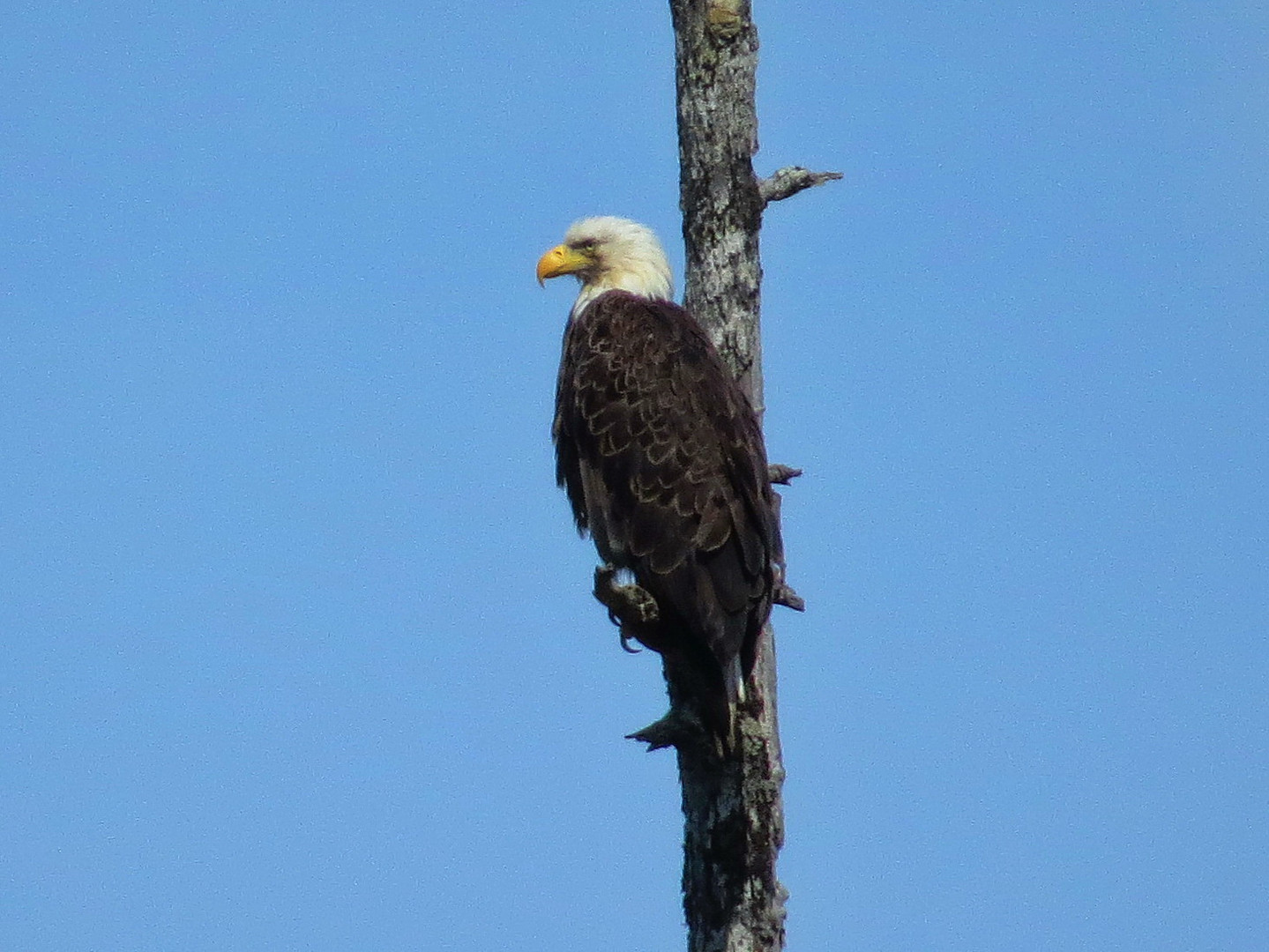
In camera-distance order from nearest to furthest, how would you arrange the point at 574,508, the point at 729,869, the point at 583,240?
the point at 729,869 → the point at 574,508 → the point at 583,240

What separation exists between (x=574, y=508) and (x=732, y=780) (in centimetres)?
186

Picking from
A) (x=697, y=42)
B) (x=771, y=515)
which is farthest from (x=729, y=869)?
(x=697, y=42)

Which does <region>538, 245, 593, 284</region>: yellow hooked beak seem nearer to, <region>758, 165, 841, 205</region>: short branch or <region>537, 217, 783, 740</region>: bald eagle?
<region>537, 217, 783, 740</region>: bald eagle

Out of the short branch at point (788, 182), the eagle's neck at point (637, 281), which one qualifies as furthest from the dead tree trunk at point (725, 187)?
the eagle's neck at point (637, 281)

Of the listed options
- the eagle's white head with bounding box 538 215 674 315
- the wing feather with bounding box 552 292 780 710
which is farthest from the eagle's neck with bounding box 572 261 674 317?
the wing feather with bounding box 552 292 780 710

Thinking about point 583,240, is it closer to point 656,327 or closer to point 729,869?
point 656,327

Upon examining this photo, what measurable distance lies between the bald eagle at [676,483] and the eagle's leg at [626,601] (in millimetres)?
49

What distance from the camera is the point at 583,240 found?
9.50 meters

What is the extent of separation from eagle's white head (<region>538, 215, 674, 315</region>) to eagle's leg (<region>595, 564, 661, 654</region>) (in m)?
2.43

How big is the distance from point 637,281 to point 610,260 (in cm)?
21

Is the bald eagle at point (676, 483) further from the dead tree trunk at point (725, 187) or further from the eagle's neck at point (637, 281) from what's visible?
the eagle's neck at point (637, 281)

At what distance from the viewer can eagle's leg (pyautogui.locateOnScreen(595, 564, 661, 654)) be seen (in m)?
7.03

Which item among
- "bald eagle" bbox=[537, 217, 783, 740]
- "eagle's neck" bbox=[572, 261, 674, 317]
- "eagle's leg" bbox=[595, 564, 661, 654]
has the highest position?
"eagle's neck" bbox=[572, 261, 674, 317]

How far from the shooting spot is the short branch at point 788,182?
770 centimetres
